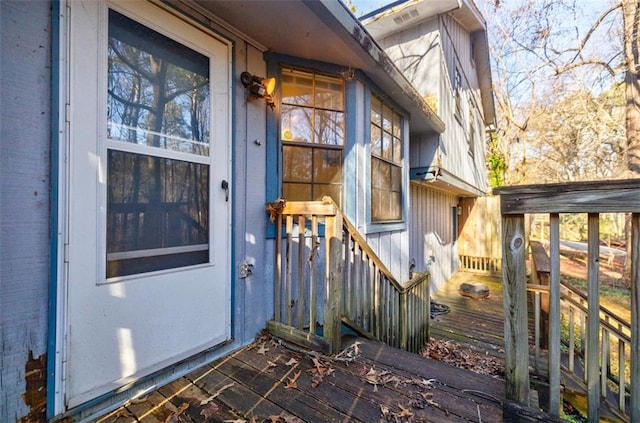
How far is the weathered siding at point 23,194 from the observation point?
1.38 meters

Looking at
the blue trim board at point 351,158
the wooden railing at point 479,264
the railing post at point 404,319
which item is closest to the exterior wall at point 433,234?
the wooden railing at point 479,264

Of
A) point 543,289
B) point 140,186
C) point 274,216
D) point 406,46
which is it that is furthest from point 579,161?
point 140,186

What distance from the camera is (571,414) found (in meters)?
3.14

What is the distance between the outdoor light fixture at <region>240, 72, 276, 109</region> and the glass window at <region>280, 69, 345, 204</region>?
35 cm

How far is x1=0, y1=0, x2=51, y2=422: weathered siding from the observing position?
4.52ft

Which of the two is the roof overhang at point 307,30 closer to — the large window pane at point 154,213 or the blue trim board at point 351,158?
the blue trim board at point 351,158

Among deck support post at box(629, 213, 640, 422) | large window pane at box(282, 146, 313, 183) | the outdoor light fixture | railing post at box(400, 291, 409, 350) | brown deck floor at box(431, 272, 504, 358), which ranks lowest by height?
brown deck floor at box(431, 272, 504, 358)

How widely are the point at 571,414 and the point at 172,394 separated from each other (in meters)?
4.04

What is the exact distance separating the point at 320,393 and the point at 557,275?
5.05 ft

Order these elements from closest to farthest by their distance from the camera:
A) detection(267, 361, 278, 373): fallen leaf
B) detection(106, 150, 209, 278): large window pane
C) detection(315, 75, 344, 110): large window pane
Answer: detection(106, 150, 209, 278): large window pane
detection(267, 361, 278, 373): fallen leaf
detection(315, 75, 344, 110): large window pane

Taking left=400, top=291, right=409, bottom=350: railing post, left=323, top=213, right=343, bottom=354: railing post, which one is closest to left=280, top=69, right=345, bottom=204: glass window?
left=323, top=213, right=343, bottom=354: railing post

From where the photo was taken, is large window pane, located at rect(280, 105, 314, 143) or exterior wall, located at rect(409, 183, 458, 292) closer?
large window pane, located at rect(280, 105, 314, 143)

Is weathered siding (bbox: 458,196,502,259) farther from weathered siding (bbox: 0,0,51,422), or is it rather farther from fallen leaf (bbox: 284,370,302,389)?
weathered siding (bbox: 0,0,51,422)

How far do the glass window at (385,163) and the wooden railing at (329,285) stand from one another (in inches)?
38.2
